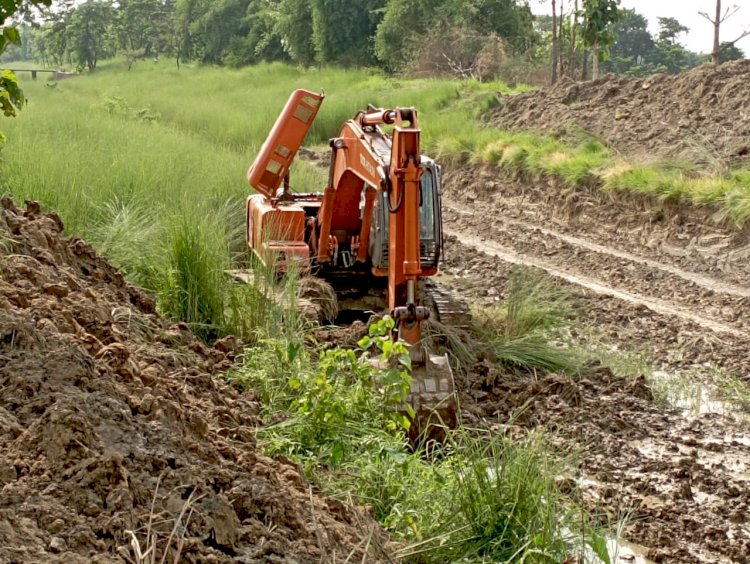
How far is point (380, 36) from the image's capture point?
42781 mm

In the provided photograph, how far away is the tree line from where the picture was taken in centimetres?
3453

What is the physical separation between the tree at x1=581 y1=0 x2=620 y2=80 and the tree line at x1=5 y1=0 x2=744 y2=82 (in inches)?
1.0

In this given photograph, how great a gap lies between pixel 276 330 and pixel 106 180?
15.5 feet

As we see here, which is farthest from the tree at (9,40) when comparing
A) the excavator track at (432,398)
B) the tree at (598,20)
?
the tree at (598,20)

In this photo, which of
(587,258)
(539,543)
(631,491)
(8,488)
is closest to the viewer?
(8,488)

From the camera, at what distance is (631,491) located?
229 inches

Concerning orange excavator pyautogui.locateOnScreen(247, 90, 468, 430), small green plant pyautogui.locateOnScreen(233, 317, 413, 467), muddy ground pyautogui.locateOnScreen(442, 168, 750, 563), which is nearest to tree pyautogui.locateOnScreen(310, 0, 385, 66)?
muddy ground pyautogui.locateOnScreen(442, 168, 750, 563)

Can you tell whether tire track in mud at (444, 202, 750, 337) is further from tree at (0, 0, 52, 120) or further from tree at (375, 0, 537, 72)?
tree at (375, 0, 537, 72)

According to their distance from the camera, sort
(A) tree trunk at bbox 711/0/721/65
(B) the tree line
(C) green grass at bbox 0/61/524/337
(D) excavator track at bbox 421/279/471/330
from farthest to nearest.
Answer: (B) the tree line → (A) tree trunk at bbox 711/0/721/65 → (D) excavator track at bbox 421/279/471/330 → (C) green grass at bbox 0/61/524/337

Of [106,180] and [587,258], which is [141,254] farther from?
[587,258]

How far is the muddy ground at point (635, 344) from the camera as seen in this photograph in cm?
564

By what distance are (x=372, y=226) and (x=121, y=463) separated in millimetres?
4711

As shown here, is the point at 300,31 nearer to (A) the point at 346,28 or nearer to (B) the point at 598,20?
(A) the point at 346,28

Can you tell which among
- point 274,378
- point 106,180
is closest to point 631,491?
point 274,378
